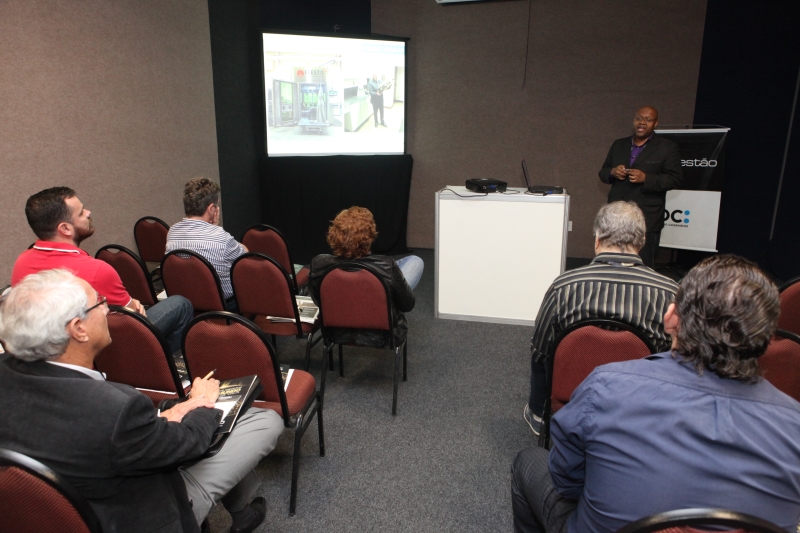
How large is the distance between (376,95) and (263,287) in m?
3.78

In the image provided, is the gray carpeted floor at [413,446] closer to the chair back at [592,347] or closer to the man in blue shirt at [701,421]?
the chair back at [592,347]

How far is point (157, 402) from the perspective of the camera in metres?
1.89

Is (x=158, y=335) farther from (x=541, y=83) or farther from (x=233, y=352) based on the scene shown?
(x=541, y=83)

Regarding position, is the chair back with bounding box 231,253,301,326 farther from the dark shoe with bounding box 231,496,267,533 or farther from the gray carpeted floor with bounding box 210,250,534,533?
the dark shoe with bounding box 231,496,267,533

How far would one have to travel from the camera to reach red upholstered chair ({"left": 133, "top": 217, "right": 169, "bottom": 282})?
3945 mm

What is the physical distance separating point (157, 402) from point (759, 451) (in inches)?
72.5

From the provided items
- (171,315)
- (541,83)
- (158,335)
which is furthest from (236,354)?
(541,83)

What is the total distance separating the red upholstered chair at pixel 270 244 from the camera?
3.63 metres

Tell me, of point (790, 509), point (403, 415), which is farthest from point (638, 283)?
point (403, 415)

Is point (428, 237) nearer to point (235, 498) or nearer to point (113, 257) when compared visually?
point (113, 257)

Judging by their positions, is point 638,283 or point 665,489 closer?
point 665,489

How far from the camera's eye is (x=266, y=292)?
8.98ft

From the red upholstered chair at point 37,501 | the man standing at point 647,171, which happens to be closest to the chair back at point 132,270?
the red upholstered chair at point 37,501

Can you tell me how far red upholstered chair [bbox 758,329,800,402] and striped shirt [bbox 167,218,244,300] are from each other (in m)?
2.59
